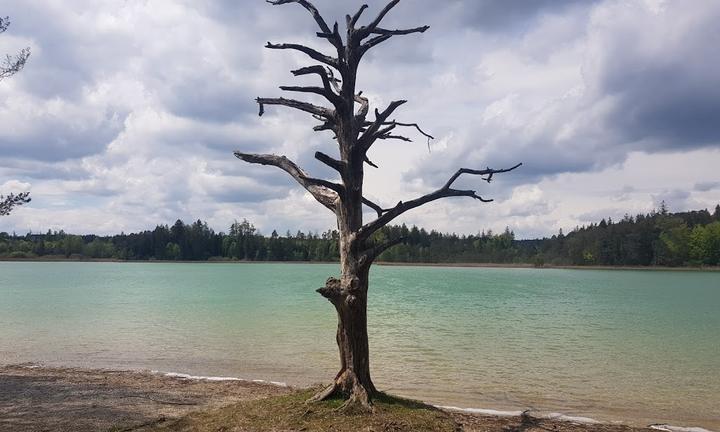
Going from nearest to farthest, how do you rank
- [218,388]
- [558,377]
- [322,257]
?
[218,388], [558,377], [322,257]

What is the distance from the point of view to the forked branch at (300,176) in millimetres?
9577

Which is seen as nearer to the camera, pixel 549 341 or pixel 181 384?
pixel 181 384

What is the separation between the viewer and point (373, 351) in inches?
859

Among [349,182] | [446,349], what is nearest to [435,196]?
[349,182]

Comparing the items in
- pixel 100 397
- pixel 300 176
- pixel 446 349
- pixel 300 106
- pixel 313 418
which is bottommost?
pixel 446 349

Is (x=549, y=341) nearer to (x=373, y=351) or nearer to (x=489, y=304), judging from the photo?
(x=373, y=351)

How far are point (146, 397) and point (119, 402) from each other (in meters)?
0.69

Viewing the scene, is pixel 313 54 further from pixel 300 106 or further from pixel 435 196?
pixel 435 196

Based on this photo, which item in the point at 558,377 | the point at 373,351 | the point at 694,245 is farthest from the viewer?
the point at 694,245

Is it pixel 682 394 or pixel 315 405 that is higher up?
pixel 315 405

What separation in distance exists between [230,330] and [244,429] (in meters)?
19.7

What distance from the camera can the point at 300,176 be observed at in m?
9.80

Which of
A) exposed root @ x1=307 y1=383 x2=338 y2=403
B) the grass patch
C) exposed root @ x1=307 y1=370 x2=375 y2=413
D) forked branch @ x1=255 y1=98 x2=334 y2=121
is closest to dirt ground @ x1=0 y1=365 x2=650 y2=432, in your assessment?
the grass patch

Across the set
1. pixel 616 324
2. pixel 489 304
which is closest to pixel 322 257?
pixel 489 304
